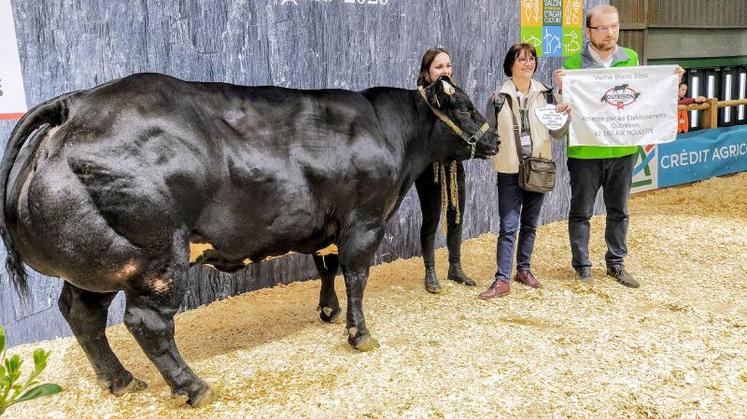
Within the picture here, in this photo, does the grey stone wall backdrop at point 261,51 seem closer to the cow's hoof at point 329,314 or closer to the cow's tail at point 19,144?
the cow's hoof at point 329,314

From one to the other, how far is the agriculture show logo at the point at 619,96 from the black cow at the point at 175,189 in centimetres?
142

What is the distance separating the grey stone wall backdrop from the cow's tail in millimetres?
1278

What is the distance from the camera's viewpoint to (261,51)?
191 inches

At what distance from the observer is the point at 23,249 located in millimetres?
2777

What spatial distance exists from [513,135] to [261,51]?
77.1 inches

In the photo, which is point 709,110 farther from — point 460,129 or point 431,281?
point 460,129

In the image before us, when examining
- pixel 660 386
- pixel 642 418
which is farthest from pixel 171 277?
pixel 660 386

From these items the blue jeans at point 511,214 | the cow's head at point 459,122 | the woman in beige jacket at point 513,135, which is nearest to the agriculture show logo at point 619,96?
the woman in beige jacket at point 513,135

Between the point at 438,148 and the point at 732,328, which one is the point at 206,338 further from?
the point at 732,328

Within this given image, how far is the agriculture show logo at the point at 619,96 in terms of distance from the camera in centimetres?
471

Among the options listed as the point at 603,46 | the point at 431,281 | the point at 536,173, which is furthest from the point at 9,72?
the point at 603,46

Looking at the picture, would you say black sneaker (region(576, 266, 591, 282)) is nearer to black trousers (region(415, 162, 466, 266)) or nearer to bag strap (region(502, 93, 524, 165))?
black trousers (region(415, 162, 466, 266))

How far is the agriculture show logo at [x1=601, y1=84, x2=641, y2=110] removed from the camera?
4.71 metres

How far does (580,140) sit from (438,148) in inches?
46.6
